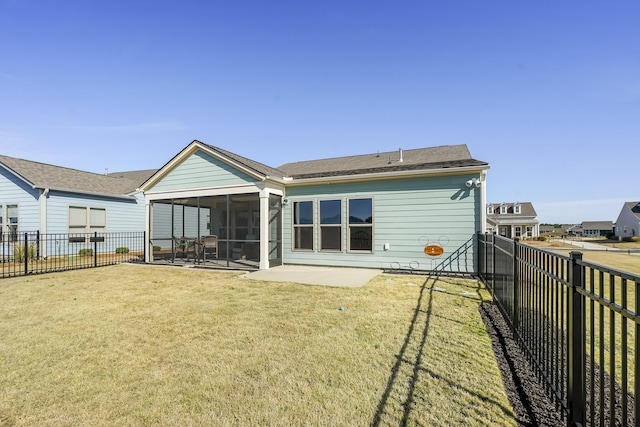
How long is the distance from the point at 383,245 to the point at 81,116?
48.1ft

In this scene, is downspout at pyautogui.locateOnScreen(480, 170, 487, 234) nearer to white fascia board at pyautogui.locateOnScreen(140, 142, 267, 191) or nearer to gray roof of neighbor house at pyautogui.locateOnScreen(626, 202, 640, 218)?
white fascia board at pyautogui.locateOnScreen(140, 142, 267, 191)

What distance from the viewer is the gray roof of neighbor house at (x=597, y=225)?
68725 millimetres

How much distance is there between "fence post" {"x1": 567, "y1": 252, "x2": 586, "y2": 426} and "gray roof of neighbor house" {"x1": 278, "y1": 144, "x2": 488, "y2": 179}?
22.6ft

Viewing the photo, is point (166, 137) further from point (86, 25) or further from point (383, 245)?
point (383, 245)

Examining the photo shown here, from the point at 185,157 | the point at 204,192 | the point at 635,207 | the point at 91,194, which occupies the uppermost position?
the point at 185,157

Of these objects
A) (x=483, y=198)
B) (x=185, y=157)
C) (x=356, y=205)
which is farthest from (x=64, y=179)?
(x=483, y=198)

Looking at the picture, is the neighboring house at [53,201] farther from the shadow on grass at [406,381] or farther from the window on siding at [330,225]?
the shadow on grass at [406,381]

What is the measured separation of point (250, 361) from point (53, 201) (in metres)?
15.9

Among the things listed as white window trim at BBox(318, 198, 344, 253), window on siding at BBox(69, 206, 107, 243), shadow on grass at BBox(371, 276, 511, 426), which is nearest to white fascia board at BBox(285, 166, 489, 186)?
white window trim at BBox(318, 198, 344, 253)

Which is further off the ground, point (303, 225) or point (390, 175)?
point (390, 175)

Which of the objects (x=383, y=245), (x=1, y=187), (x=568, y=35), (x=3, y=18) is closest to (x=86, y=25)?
(x=3, y=18)

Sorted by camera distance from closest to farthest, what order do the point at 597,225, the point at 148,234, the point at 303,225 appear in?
the point at 303,225 < the point at 148,234 < the point at 597,225

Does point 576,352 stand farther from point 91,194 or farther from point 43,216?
point 91,194

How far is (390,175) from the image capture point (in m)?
9.30
